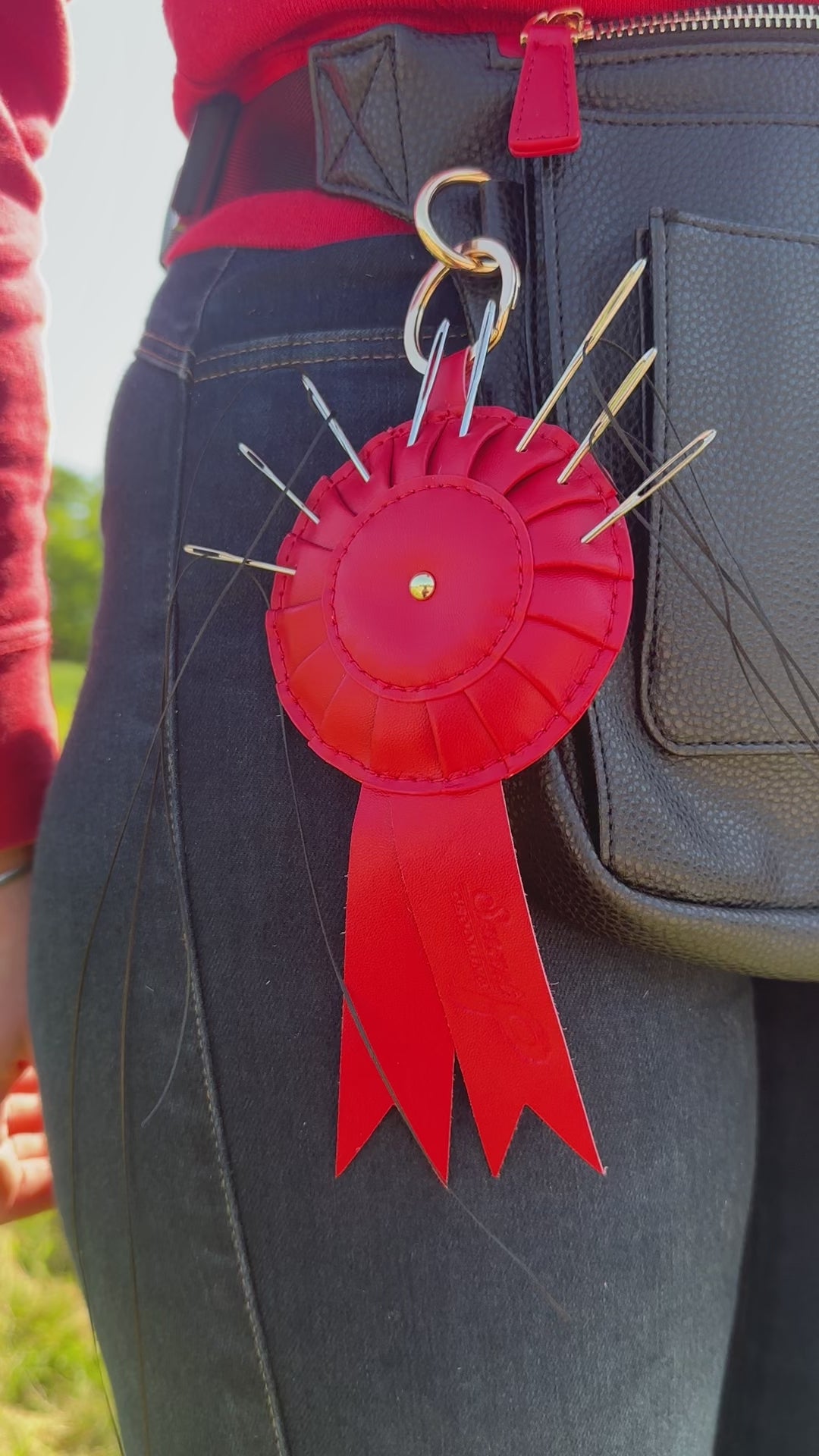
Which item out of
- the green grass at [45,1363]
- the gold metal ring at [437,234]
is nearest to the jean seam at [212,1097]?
the gold metal ring at [437,234]

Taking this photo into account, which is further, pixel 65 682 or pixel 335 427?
pixel 65 682

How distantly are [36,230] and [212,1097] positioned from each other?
631 millimetres

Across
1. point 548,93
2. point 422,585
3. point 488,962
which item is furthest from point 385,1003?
point 548,93

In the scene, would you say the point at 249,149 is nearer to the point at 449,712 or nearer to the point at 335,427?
the point at 335,427

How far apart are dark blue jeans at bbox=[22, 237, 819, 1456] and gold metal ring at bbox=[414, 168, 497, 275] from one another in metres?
0.04

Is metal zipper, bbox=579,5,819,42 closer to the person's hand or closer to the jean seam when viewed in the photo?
the jean seam

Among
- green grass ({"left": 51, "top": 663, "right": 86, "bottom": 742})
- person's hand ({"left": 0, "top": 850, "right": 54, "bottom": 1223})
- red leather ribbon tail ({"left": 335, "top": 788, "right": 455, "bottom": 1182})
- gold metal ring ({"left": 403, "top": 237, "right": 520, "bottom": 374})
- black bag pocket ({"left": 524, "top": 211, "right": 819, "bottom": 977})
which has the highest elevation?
gold metal ring ({"left": 403, "top": 237, "right": 520, "bottom": 374})

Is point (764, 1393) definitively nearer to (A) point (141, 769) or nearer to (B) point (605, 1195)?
(B) point (605, 1195)

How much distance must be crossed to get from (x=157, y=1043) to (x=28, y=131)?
65cm

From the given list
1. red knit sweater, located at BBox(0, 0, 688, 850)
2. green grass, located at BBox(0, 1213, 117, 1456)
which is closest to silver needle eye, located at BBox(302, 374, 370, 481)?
red knit sweater, located at BBox(0, 0, 688, 850)

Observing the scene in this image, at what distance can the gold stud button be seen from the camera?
49cm

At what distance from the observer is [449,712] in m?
0.49

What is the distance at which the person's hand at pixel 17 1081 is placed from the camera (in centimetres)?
69

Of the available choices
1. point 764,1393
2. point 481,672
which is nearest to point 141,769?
point 481,672
